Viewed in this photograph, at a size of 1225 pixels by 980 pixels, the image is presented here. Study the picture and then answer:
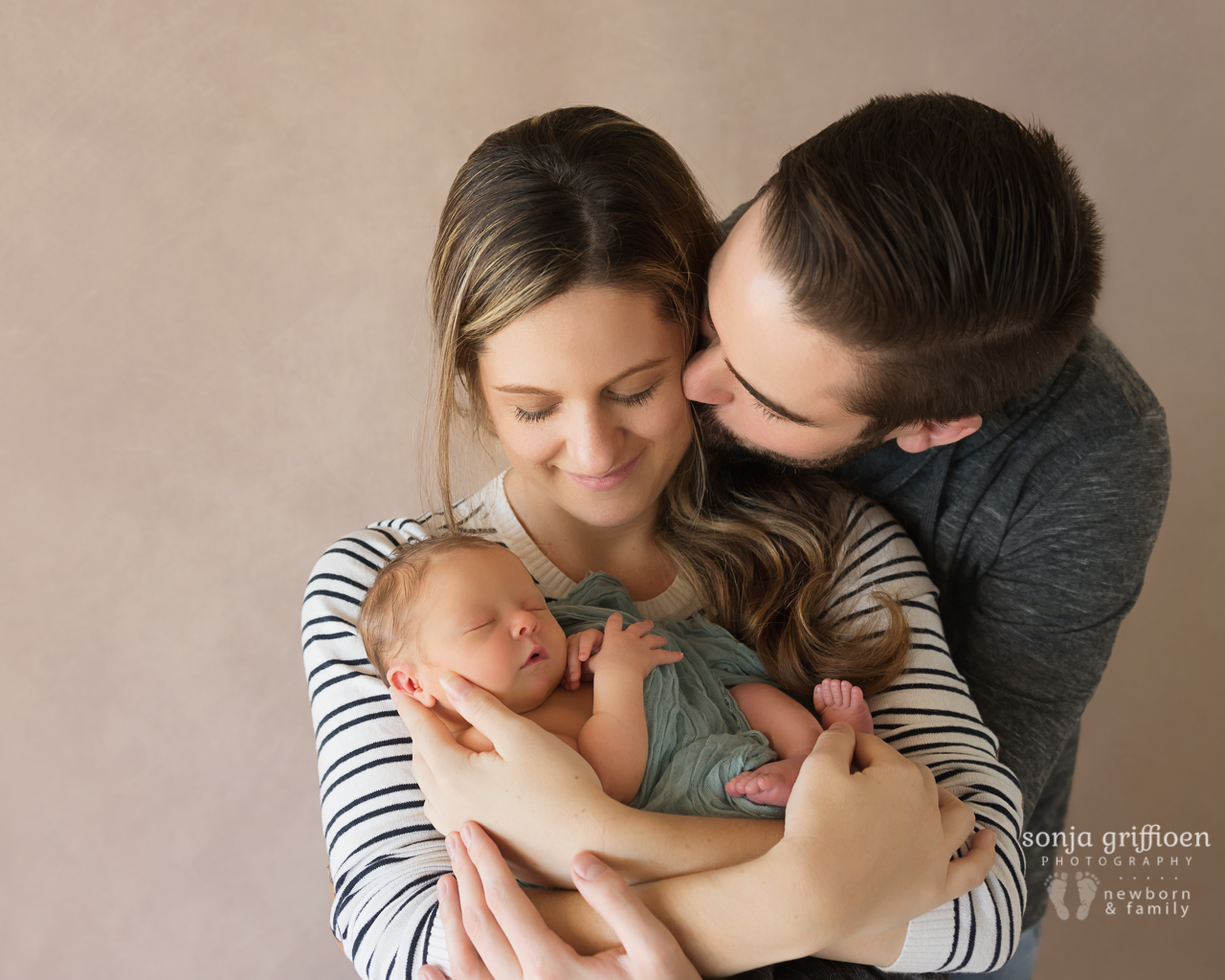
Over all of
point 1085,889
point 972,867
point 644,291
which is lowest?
point 1085,889

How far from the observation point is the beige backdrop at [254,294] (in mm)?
1921

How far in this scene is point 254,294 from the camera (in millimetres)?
2086

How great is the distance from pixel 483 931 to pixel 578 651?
16.3 inches

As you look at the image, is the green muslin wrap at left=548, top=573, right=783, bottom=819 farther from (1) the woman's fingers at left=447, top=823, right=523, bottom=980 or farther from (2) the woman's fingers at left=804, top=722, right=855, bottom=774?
(1) the woman's fingers at left=447, top=823, right=523, bottom=980

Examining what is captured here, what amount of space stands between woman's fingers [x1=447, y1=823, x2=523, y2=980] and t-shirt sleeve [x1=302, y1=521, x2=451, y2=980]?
0.10m

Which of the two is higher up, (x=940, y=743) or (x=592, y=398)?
(x=592, y=398)

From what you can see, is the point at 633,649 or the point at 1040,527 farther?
the point at 1040,527

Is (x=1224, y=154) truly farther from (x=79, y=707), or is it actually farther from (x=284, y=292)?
→ (x=79, y=707)

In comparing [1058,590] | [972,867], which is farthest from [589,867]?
[1058,590]

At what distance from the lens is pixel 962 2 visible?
7.08 feet

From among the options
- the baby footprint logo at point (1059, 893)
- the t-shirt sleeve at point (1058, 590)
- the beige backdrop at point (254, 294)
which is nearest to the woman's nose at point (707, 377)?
the t-shirt sleeve at point (1058, 590)

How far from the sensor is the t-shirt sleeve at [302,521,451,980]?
3.73ft

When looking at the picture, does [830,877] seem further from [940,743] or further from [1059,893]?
[1059,893]

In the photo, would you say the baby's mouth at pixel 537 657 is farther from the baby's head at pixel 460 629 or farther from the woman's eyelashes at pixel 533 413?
the woman's eyelashes at pixel 533 413
